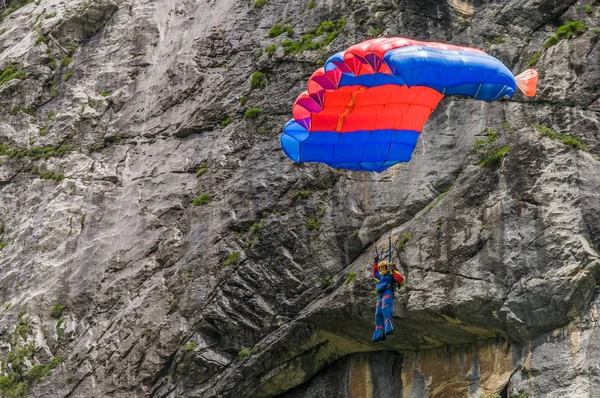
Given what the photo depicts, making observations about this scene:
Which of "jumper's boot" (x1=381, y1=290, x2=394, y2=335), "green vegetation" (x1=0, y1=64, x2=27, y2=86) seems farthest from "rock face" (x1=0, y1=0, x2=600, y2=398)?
"green vegetation" (x1=0, y1=64, x2=27, y2=86)

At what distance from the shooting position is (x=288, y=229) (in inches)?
782

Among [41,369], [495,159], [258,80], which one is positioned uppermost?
[258,80]

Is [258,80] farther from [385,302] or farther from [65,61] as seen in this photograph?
[385,302]

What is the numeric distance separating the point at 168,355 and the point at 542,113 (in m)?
8.30

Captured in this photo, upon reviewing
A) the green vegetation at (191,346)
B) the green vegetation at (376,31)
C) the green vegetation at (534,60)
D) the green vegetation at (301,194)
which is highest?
the green vegetation at (376,31)

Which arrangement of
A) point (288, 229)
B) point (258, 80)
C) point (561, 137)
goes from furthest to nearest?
point (258, 80) → point (288, 229) → point (561, 137)

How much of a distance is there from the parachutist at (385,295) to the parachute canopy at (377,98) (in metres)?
1.78

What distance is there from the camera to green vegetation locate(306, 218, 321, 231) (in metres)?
19.7

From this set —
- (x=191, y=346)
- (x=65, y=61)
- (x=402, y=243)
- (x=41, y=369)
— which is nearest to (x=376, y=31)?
(x=402, y=243)

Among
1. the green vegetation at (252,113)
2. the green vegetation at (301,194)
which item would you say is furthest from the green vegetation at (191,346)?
the green vegetation at (252,113)

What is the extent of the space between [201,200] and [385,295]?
5812 millimetres

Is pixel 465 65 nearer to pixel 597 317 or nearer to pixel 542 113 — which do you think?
pixel 542 113

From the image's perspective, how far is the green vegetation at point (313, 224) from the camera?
19.7 m

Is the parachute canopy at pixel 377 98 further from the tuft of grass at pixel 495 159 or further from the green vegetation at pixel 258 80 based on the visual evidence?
the green vegetation at pixel 258 80
